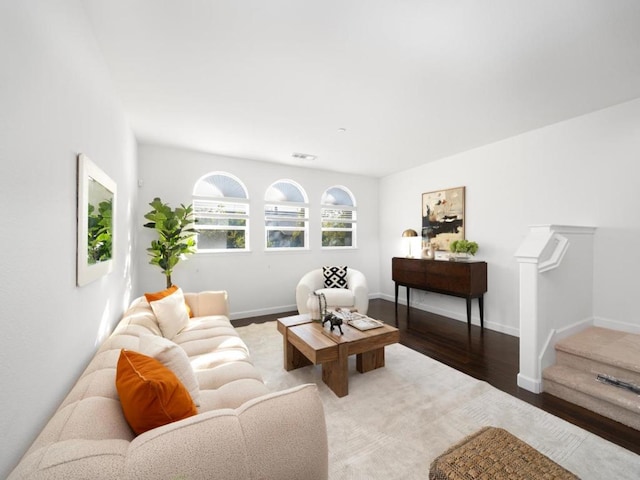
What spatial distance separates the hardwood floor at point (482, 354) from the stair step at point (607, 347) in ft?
1.46

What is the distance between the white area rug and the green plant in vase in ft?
6.38

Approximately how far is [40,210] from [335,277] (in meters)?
3.83

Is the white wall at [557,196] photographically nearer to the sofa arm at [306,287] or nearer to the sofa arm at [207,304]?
the sofa arm at [306,287]

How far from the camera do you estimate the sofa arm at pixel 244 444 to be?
72 centimetres

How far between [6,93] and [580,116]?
4668 millimetres

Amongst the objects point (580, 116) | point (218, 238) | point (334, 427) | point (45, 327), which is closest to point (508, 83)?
point (580, 116)

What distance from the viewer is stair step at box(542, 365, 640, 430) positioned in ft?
6.24

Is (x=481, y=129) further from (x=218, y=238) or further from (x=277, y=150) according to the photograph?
(x=218, y=238)

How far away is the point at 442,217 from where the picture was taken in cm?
459

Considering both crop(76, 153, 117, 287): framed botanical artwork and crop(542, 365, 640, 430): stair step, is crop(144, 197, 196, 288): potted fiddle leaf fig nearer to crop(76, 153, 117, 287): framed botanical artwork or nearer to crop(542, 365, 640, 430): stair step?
crop(76, 153, 117, 287): framed botanical artwork

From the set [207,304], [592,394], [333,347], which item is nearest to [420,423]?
[333,347]

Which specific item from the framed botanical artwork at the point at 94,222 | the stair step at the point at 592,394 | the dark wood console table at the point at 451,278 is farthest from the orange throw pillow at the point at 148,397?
the dark wood console table at the point at 451,278

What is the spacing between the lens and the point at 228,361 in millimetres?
1956

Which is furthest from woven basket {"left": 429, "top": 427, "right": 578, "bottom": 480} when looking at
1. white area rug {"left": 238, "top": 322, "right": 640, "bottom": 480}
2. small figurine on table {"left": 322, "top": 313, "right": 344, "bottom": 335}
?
small figurine on table {"left": 322, "top": 313, "right": 344, "bottom": 335}
